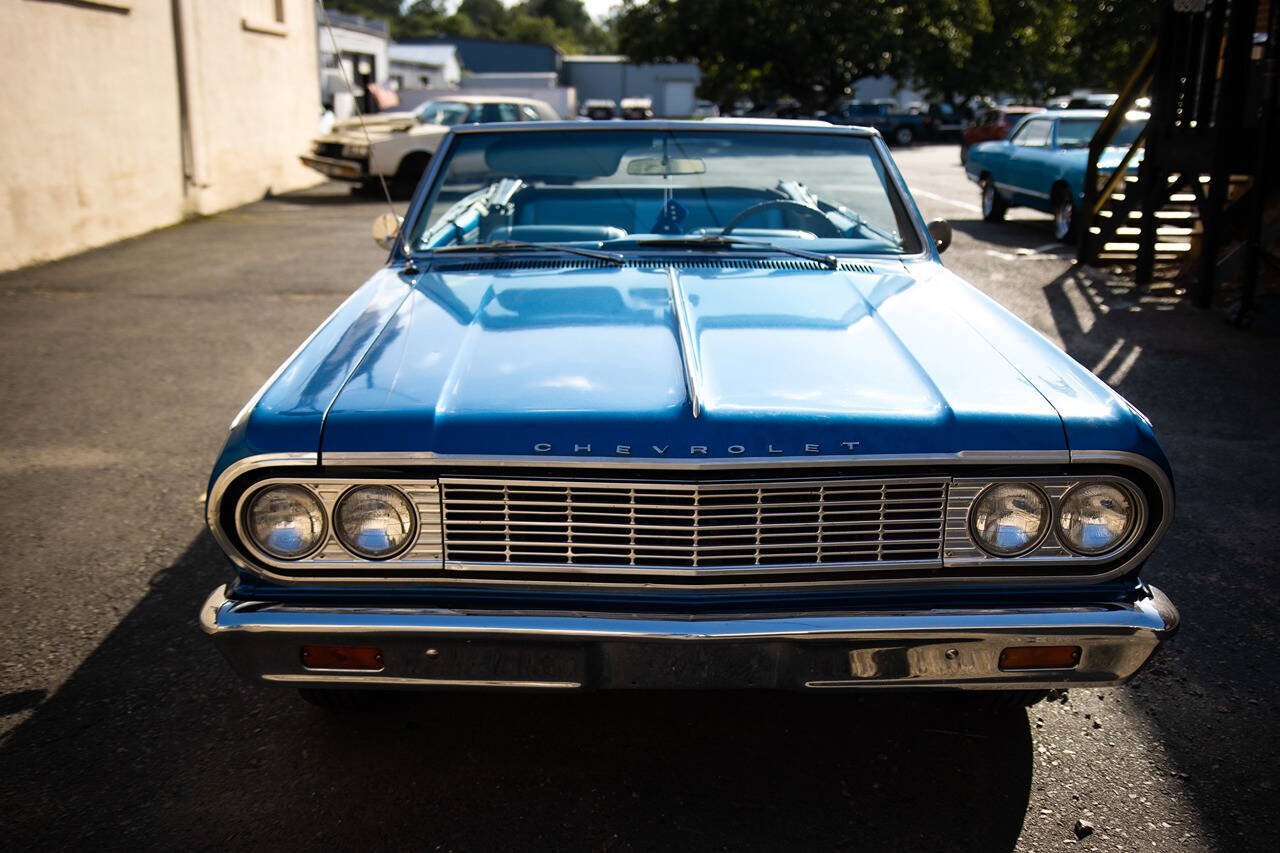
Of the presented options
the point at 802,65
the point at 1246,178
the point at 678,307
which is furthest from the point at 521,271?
the point at 802,65

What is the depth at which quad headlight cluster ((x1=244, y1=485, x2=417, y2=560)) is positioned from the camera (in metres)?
2.38

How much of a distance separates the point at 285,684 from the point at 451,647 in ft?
1.26

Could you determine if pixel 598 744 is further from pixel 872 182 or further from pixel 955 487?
pixel 872 182

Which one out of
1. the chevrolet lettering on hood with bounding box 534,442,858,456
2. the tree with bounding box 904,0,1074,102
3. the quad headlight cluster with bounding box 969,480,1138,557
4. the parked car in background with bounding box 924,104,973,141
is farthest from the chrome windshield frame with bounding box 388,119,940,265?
the tree with bounding box 904,0,1074,102

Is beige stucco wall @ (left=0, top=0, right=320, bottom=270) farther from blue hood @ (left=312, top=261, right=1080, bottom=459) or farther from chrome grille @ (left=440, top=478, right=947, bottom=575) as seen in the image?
chrome grille @ (left=440, top=478, right=947, bottom=575)

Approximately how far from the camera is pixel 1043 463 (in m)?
2.37

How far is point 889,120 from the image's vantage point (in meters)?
42.2

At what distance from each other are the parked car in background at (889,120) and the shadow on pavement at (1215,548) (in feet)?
111

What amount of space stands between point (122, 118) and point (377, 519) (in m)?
11.2

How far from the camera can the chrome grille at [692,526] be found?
2.31 metres

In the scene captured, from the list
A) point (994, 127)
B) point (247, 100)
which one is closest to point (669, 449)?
point (247, 100)

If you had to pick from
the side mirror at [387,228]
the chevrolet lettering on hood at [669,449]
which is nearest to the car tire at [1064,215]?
the side mirror at [387,228]

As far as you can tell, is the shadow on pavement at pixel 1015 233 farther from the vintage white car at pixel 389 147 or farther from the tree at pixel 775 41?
the tree at pixel 775 41

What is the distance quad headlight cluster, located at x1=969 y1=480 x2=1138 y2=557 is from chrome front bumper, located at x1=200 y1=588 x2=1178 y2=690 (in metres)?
0.13
